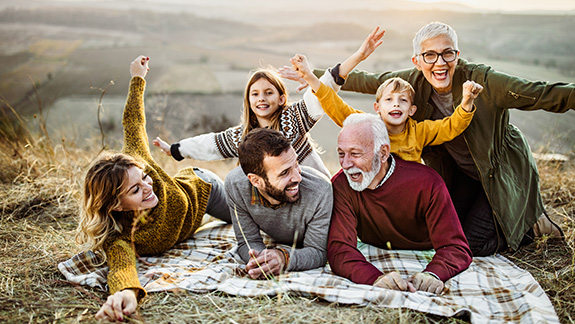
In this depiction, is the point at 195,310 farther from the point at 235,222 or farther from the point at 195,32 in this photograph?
the point at 195,32

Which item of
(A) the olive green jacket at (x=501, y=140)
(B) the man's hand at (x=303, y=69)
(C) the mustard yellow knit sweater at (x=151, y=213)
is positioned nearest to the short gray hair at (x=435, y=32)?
(A) the olive green jacket at (x=501, y=140)

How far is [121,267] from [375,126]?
219 cm

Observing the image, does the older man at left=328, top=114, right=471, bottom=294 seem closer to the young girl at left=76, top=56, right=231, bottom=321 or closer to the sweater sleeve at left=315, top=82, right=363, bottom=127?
the sweater sleeve at left=315, top=82, right=363, bottom=127

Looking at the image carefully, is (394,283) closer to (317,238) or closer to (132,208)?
(317,238)

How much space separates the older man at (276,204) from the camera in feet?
10.7

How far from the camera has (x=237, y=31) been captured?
15.2 m

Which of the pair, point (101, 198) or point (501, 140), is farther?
point (501, 140)

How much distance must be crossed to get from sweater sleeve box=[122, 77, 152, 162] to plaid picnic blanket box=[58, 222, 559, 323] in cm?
98

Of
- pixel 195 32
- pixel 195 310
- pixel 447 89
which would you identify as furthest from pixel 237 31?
pixel 195 310

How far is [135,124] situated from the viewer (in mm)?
4219

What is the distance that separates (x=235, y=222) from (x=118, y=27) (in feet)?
41.0

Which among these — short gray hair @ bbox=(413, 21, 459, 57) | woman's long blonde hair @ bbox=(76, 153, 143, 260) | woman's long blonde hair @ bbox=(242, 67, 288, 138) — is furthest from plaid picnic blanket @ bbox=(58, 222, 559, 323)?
short gray hair @ bbox=(413, 21, 459, 57)

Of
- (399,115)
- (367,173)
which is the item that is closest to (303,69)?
(399,115)

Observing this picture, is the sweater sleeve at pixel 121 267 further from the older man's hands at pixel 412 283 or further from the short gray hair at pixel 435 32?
the short gray hair at pixel 435 32
